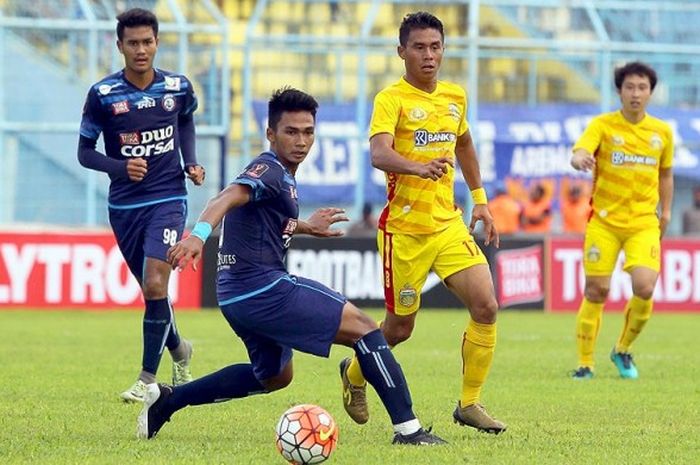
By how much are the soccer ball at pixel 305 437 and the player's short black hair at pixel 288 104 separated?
1.54 meters

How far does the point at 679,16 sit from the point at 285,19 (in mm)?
7112

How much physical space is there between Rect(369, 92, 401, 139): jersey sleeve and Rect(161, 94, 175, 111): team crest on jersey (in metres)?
2.16

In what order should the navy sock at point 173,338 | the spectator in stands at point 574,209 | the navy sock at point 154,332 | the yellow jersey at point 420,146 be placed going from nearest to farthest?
the yellow jersey at point 420,146 < the navy sock at point 154,332 < the navy sock at point 173,338 < the spectator in stands at point 574,209

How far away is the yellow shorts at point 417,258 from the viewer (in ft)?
29.0

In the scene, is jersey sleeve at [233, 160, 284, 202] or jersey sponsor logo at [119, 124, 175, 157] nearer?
jersey sleeve at [233, 160, 284, 202]

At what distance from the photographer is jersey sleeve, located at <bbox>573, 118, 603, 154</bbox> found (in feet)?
40.2

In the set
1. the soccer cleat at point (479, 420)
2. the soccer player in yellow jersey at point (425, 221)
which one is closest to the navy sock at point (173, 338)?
the soccer player in yellow jersey at point (425, 221)

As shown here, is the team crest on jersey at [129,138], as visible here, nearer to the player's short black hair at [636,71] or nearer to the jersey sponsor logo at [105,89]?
the jersey sponsor logo at [105,89]

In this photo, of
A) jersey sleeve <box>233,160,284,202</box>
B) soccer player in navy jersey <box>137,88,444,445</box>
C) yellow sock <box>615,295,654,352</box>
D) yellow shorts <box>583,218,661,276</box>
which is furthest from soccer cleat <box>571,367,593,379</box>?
jersey sleeve <box>233,160,284,202</box>

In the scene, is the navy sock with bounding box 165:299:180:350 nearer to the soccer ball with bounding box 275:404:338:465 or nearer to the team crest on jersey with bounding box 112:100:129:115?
the team crest on jersey with bounding box 112:100:129:115

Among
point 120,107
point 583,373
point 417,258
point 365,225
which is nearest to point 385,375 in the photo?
point 417,258

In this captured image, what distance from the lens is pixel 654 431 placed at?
8719 mm

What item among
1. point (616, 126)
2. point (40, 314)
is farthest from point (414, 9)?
point (616, 126)

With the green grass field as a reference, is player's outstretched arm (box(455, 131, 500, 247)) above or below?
above
